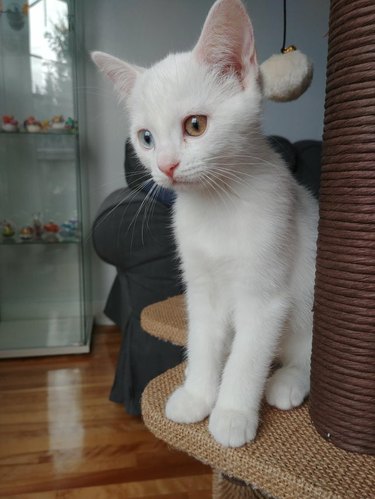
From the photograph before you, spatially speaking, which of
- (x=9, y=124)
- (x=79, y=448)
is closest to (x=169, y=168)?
(x=79, y=448)

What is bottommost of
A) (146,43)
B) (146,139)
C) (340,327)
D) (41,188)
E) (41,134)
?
(340,327)

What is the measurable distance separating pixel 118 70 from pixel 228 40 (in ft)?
0.73

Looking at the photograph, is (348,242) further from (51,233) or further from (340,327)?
(51,233)

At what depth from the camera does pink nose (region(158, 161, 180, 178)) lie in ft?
1.94

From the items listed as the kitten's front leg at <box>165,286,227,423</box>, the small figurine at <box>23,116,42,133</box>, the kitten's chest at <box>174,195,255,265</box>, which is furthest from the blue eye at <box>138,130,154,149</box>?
the small figurine at <box>23,116,42,133</box>

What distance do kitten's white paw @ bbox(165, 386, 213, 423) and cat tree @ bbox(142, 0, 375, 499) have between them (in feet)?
0.05

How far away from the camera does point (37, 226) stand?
6.68 feet

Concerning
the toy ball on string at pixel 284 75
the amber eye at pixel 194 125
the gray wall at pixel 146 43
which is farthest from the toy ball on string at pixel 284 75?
the gray wall at pixel 146 43

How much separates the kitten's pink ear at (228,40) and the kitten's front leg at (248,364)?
1.18 feet

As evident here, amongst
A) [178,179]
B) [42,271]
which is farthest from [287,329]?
[42,271]

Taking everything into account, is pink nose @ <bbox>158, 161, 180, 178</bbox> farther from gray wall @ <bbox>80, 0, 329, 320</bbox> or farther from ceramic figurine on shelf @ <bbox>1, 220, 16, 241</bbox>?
ceramic figurine on shelf @ <bbox>1, 220, 16, 241</bbox>

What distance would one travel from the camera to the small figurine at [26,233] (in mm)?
1991

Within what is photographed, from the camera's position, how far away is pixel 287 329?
2.37 feet

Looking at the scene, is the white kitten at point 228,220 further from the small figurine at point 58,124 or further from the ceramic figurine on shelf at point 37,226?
the ceramic figurine on shelf at point 37,226
